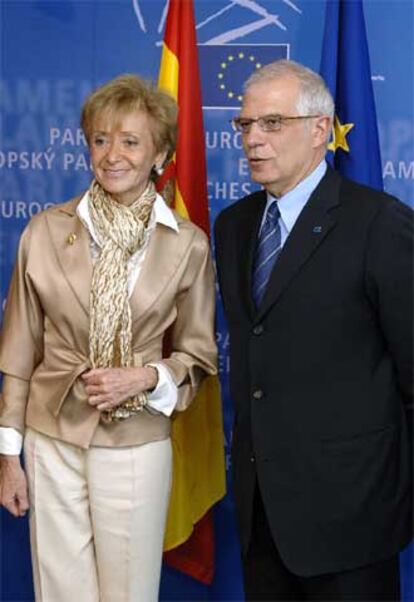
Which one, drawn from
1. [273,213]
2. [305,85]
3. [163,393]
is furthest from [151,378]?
[305,85]

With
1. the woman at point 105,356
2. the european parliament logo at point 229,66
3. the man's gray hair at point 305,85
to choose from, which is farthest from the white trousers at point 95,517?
the european parliament logo at point 229,66

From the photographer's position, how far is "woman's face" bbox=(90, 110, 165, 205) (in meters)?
2.18

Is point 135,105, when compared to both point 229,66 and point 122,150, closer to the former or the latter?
point 122,150

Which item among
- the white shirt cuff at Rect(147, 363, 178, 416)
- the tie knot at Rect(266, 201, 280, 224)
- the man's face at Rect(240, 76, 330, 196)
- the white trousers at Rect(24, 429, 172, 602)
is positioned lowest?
the white trousers at Rect(24, 429, 172, 602)

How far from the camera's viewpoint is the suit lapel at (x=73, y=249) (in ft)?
7.18

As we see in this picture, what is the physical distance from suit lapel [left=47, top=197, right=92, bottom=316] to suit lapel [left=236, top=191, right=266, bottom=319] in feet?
1.11

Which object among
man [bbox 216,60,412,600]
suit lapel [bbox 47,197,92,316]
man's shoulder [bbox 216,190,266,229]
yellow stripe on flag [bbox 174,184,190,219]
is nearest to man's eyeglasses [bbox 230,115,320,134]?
man [bbox 216,60,412,600]

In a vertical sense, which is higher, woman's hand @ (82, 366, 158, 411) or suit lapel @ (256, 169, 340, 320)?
suit lapel @ (256, 169, 340, 320)

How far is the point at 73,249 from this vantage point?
2.22 meters

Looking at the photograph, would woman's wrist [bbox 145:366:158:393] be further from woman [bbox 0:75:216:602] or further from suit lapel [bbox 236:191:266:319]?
suit lapel [bbox 236:191:266:319]

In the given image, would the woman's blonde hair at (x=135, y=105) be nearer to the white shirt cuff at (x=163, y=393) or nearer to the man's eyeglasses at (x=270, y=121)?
the man's eyeglasses at (x=270, y=121)

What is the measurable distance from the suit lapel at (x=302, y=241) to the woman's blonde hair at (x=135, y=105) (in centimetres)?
40

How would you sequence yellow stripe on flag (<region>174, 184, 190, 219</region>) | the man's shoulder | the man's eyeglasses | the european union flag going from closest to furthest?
the man's eyeglasses
the man's shoulder
the european union flag
yellow stripe on flag (<region>174, 184, 190, 219</region>)

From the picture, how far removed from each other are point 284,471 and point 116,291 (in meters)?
0.53
